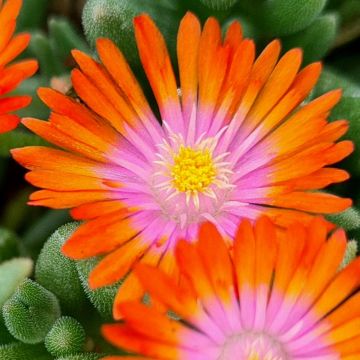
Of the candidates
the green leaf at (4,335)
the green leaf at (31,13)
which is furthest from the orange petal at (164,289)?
the green leaf at (31,13)

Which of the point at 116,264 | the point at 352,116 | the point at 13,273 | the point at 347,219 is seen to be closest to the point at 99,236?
the point at 116,264

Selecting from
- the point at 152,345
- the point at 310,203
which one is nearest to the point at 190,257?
the point at 152,345

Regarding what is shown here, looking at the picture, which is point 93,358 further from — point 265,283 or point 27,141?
Result: point 27,141

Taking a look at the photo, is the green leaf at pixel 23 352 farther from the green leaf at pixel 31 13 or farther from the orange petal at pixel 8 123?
the green leaf at pixel 31 13

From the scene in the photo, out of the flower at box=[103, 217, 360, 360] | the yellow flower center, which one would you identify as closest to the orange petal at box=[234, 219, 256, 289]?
the flower at box=[103, 217, 360, 360]

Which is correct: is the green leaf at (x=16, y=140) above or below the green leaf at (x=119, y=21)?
below

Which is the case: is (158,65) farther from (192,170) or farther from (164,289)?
(164,289)

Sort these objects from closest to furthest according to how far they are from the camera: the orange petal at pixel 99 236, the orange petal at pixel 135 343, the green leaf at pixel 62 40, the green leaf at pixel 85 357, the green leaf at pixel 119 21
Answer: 1. the orange petal at pixel 135 343
2. the orange petal at pixel 99 236
3. the green leaf at pixel 85 357
4. the green leaf at pixel 119 21
5. the green leaf at pixel 62 40
